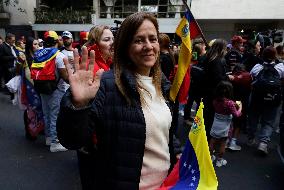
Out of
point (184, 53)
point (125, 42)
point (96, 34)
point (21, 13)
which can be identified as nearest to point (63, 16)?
point (21, 13)

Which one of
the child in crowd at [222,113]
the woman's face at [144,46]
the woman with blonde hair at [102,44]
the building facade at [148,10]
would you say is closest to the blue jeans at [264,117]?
the child in crowd at [222,113]

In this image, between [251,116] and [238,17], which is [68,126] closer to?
[251,116]

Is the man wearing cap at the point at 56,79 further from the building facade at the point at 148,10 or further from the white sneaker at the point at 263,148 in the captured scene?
the building facade at the point at 148,10

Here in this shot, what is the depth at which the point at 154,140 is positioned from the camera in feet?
5.00

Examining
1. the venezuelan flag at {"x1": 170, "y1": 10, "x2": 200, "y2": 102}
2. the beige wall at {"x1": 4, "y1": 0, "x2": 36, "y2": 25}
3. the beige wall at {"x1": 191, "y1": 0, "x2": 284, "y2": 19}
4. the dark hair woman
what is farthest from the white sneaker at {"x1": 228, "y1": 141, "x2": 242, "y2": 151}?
the beige wall at {"x1": 4, "y1": 0, "x2": 36, "y2": 25}

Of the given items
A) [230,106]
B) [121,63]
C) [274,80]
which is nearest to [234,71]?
[274,80]

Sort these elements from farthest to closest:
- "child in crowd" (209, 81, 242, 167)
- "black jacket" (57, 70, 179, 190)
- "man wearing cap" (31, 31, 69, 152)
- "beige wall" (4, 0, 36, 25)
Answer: "beige wall" (4, 0, 36, 25) → "man wearing cap" (31, 31, 69, 152) → "child in crowd" (209, 81, 242, 167) → "black jacket" (57, 70, 179, 190)

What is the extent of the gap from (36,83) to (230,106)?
2824mm

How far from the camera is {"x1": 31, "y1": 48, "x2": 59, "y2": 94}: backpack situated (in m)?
4.23

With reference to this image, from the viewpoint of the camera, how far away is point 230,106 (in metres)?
4.09

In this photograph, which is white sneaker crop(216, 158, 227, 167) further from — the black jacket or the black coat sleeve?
the black coat sleeve

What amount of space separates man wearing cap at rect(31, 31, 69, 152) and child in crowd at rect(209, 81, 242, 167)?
215cm

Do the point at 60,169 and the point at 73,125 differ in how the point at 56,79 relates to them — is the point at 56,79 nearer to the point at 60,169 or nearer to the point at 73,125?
the point at 60,169

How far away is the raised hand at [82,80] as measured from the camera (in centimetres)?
123
